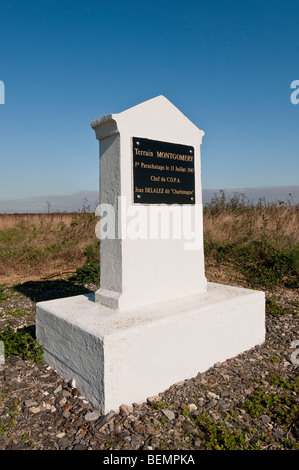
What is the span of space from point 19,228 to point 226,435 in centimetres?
1351

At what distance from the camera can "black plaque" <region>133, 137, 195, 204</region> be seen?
11.4ft

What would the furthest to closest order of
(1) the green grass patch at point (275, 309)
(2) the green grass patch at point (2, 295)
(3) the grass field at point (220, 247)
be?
1. (3) the grass field at point (220, 247)
2. (2) the green grass patch at point (2, 295)
3. (1) the green grass patch at point (275, 309)

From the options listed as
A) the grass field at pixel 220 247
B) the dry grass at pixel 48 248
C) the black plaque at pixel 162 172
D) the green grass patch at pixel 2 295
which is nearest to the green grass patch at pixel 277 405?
the black plaque at pixel 162 172

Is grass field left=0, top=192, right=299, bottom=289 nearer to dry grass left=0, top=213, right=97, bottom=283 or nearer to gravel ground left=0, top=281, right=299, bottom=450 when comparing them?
dry grass left=0, top=213, right=97, bottom=283

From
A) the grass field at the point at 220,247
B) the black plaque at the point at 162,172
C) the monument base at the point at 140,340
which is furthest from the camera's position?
the grass field at the point at 220,247

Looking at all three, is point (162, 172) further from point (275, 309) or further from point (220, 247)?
point (220, 247)

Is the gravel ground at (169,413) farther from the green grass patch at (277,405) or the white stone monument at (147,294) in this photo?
the white stone monument at (147,294)

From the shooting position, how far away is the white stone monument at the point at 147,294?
2.84 m

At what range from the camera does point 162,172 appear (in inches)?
144

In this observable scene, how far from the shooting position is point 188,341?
3.25m

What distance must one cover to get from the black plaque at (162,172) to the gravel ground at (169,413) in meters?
1.83

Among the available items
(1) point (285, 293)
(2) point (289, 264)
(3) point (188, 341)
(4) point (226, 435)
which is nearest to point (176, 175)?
(3) point (188, 341)

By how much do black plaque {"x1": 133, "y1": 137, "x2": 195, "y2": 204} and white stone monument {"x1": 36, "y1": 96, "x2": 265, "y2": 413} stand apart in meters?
0.01

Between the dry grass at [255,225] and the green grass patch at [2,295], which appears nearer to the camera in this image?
the green grass patch at [2,295]
